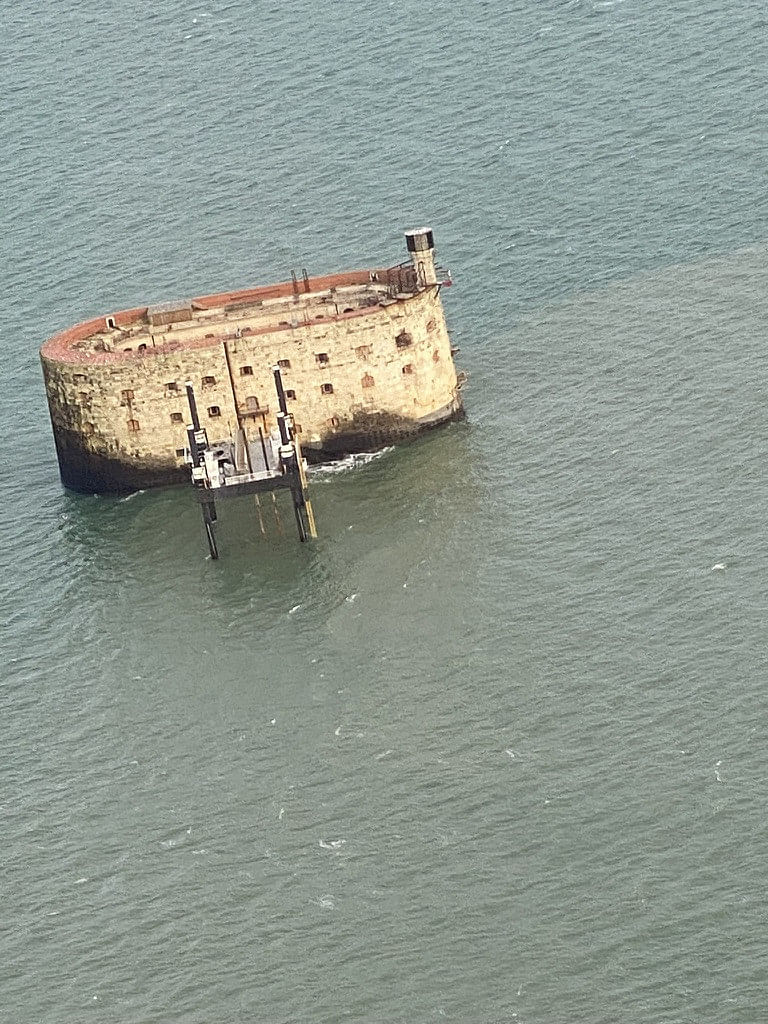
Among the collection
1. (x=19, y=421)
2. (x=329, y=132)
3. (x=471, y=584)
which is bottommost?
(x=471, y=584)

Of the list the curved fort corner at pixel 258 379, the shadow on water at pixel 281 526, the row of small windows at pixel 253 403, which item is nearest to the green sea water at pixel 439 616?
the shadow on water at pixel 281 526

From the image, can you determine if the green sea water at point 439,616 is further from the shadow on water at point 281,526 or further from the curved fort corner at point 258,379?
the curved fort corner at point 258,379

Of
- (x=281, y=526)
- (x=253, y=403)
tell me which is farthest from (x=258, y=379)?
(x=281, y=526)

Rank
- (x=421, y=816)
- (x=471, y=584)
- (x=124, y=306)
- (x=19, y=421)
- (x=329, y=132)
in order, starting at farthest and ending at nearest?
(x=329, y=132), (x=124, y=306), (x=19, y=421), (x=471, y=584), (x=421, y=816)

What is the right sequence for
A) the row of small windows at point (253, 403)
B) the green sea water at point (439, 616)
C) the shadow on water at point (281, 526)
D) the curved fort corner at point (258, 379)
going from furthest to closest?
1. the row of small windows at point (253, 403)
2. the curved fort corner at point (258, 379)
3. the shadow on water at point (281, 526)
4. the green sea water at point (439, 616)

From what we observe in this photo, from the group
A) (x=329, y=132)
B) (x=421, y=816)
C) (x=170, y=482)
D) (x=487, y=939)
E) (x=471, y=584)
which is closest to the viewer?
(x=487, y=939)

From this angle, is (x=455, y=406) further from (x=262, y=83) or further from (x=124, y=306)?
(x=262, y=83)

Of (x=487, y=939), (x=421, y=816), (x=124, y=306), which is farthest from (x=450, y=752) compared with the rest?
(x=124, y=306)

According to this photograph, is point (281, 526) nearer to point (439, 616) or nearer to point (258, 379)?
point (258, 379)
